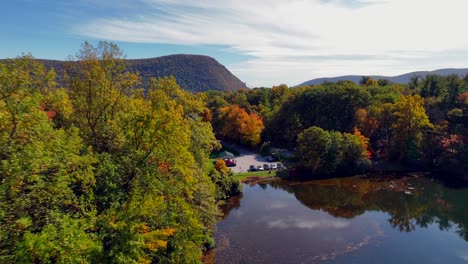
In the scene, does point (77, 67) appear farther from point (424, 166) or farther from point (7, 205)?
point (424, 166)

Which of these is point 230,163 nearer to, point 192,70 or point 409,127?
point 409,127

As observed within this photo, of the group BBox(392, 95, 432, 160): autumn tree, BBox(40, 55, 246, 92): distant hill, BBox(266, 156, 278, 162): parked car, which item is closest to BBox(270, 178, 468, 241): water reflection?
BBox(392, 95, 432, 160): autumn tree

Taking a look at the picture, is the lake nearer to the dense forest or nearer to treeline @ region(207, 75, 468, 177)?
treeline @ region(207, 75, 468, 177)

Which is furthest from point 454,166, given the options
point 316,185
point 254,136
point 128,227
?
point 128,227

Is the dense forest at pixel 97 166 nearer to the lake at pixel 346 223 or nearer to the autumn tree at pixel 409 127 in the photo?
the lake at pixel 346 223

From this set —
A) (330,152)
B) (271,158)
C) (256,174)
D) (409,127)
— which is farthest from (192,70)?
(409,127)

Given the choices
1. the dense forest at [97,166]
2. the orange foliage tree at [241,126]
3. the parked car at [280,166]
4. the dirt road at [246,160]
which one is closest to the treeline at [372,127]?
the orange foliage tree at [241,126]
